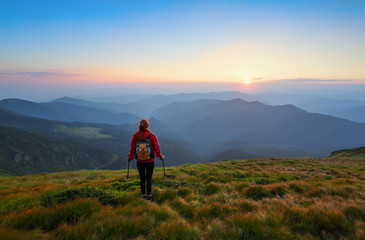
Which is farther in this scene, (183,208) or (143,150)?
(143,150)

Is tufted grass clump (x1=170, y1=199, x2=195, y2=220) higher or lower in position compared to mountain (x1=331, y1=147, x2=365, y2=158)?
higher

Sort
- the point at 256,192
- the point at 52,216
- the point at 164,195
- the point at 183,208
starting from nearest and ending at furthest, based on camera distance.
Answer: the point at 52,216 → the point at 183,208 → the point at 164,195 → the point at 256,192

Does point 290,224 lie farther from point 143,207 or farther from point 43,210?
point 43,210

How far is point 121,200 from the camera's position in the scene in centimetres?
618

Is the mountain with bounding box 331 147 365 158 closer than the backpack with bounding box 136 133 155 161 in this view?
No

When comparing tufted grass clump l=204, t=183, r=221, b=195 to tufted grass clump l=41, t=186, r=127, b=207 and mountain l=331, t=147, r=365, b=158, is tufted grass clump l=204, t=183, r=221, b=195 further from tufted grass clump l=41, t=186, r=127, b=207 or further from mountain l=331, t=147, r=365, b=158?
mountain l=331, t=147, r=365, b=158

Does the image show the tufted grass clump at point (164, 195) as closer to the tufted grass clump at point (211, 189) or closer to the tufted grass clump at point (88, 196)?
the tufted grass clump at point (88, 196)

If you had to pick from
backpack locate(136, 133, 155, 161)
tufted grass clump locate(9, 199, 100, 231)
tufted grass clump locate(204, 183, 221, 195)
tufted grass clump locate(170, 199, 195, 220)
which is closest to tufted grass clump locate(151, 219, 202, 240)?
tufted grass clump locate(170, 199, 195, 220)

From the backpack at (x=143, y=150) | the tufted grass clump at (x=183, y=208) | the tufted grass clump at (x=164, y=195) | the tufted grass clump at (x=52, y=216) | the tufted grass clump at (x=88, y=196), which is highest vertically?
the backpack at (x=143, y=150)

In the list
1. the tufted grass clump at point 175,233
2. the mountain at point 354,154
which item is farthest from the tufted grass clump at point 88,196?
the mountain at point 354,154

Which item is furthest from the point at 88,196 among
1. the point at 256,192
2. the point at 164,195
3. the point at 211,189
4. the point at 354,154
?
the point at 354,154

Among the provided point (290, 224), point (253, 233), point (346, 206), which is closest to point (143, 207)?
point (253, 233)

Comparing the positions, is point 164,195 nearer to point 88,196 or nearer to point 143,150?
point 143,150

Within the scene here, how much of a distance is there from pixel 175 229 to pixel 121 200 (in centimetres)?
313
